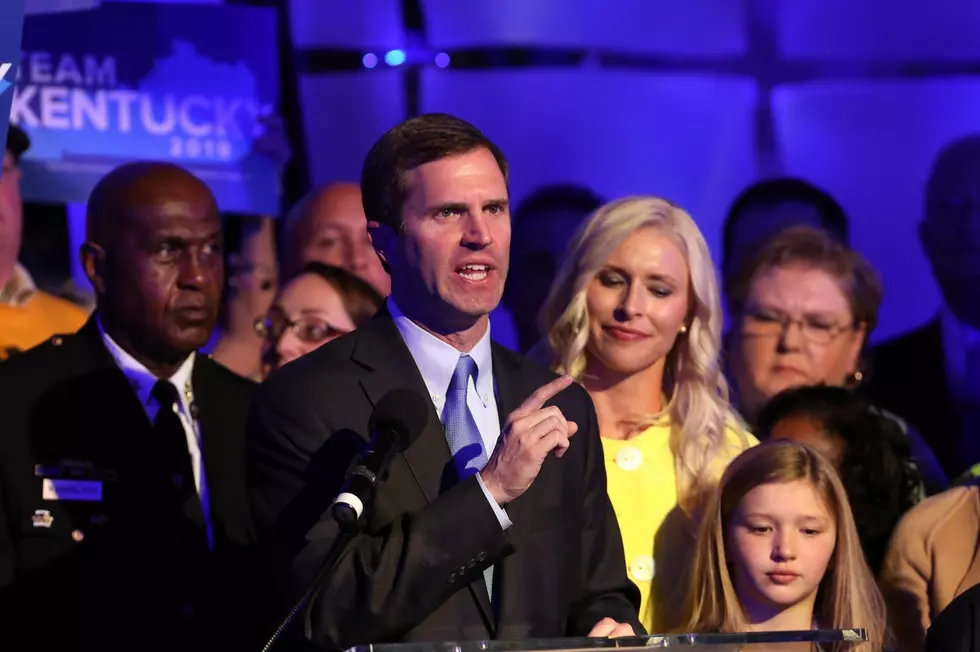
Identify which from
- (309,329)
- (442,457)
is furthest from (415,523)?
(309,329)

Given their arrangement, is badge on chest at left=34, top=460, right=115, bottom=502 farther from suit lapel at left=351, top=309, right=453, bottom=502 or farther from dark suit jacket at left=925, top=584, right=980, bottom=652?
dark suit jacket at left=925, top=584, right=980, bottom=652

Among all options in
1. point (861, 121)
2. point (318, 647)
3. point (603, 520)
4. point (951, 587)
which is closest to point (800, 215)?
point (861, 121)

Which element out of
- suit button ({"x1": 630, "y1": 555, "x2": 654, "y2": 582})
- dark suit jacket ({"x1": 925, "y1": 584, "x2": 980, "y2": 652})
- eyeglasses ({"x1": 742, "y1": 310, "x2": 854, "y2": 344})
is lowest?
dark suit jacket ({"x1": 925, "y1": 584, "x2": 980, "y2": 652})

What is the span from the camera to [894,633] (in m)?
4.00

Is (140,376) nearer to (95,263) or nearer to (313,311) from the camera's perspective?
(95,263)

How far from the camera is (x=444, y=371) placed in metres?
3.01

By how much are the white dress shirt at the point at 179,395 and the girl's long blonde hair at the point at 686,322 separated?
2.93 ft

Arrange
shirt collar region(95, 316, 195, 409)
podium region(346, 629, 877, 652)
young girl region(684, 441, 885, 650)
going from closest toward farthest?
podium region(346, 629, 877, 652) → young girl region(684, 441, 885, 650) → shirt collar region(95, 316, 195, 409)

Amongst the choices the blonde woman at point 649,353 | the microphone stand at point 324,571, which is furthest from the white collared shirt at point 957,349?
the microphone stand at point 324,571

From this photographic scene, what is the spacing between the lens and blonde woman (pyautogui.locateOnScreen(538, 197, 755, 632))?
12.7 ft

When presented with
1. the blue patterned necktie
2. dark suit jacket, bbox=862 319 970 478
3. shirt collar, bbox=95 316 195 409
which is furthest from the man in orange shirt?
dark suit jacket, bbox=862 319 970 478

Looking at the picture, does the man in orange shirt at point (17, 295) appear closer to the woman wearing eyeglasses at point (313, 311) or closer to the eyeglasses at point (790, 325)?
the woman wearing eyeglasses at point (313, 311)

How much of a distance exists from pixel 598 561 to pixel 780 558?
705 mm

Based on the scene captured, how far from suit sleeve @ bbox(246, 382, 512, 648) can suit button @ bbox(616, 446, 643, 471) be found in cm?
114
